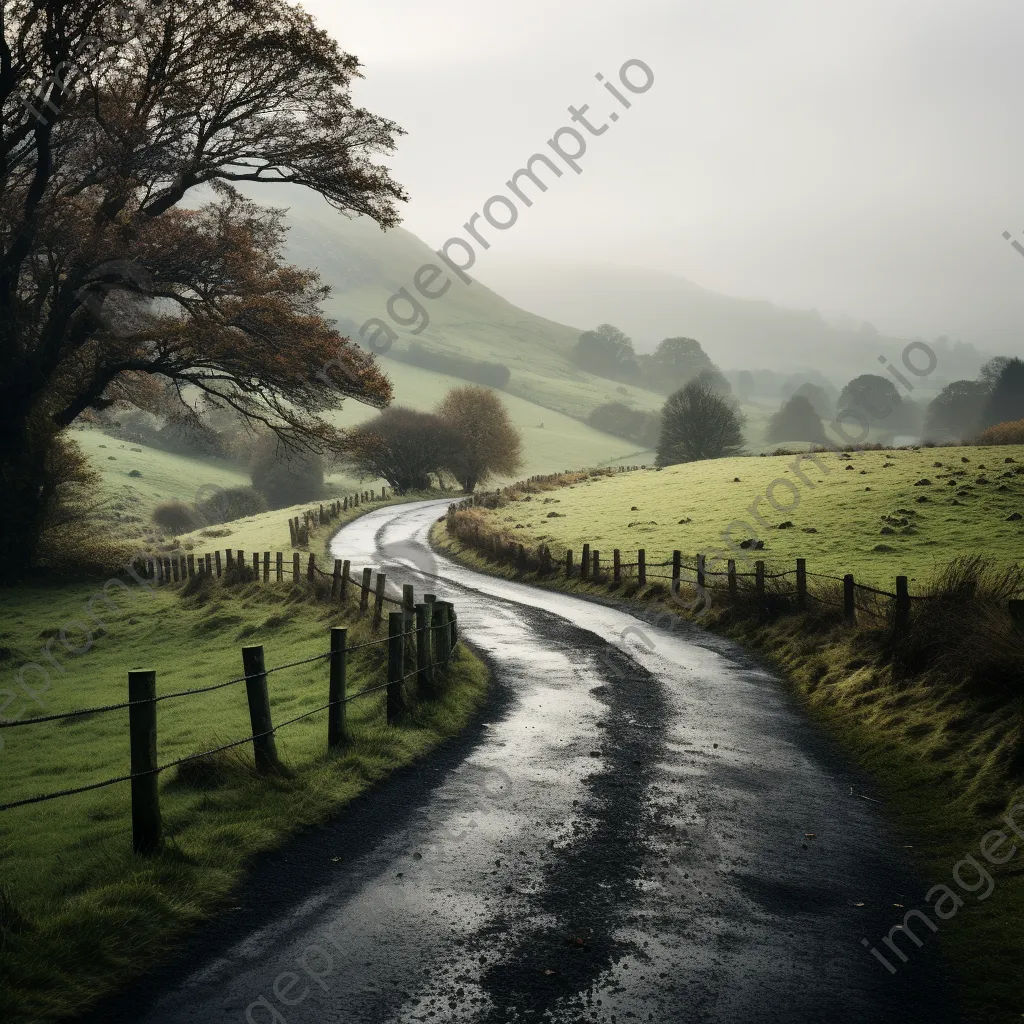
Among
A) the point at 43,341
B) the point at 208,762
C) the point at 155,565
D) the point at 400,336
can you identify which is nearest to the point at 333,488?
the point at 155,565

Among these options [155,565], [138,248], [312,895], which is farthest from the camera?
[155,565]

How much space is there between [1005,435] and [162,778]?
207 feet

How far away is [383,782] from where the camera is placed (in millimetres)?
9930

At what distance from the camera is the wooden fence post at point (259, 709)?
9.05 meters

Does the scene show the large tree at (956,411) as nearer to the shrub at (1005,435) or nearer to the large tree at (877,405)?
the large tree at (877,405)

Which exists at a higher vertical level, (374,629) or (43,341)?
(43,341)

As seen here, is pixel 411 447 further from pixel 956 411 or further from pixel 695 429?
pixel 956 411

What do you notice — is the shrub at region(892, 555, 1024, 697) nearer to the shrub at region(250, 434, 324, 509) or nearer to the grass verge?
the grass verge

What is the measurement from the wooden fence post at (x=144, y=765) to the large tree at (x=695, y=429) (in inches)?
3064

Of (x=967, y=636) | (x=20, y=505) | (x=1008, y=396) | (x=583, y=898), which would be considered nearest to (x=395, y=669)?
(x=583, y=898)

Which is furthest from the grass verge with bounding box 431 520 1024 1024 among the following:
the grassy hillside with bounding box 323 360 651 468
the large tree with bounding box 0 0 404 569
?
the grassy hillside with bounding box 323 360 651 468

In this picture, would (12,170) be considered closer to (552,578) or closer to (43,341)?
(43,341)

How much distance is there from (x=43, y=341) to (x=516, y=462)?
63.4 meters

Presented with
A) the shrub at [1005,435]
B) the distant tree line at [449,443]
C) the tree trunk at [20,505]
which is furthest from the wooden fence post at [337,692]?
the distant tree line at [449,443]
